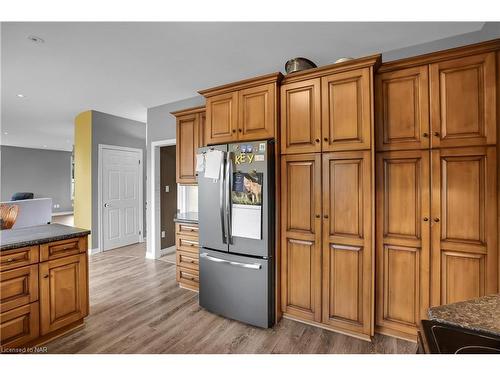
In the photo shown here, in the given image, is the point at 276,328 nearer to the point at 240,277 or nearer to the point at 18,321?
the point at 240,277

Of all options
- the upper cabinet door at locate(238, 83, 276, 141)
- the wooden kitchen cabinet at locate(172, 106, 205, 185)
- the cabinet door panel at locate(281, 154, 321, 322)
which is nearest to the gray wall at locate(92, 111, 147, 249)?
the wooden kitchen cabinet at locate(172, 106, 205, 185)

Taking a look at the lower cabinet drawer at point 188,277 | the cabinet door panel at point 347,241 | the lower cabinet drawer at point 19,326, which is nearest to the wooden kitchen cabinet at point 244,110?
the cabinet door panel at point 347,241

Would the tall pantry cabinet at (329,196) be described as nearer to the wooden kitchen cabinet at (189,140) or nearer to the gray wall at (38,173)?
the wooden kitchen cabinet at (189,140)

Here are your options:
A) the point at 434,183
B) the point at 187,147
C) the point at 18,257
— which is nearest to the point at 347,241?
the point at 434,183

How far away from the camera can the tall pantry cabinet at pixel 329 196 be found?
2002mm

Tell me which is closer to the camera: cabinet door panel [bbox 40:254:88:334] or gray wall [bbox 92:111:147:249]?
cabinet door panel [bbox 40:254:88:334]

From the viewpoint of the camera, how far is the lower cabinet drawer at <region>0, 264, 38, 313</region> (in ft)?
5.71

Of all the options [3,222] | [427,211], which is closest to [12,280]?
[3,222]

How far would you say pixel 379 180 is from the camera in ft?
6.93

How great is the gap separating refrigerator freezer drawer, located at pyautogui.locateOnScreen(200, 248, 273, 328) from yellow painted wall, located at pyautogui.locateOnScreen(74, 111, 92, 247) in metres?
3.24

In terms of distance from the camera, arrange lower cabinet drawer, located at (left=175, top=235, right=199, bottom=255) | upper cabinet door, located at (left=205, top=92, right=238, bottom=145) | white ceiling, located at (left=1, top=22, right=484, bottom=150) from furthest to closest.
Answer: lower cabinet drawer, located at (left=175, top=235, right=199, bottom=255) → upper cabinet door, located at (left=205, top=92, right=238, bottom=145) → white ceiling, located at (left=1, top=22, right=484, bottom=150)

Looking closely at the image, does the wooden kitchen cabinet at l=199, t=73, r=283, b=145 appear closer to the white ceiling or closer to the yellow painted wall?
the white ceiling

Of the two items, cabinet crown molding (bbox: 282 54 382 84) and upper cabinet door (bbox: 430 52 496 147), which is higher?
cabinet crown molding (bbox: 282 54 382 84)

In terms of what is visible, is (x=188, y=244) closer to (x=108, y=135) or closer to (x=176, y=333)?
(x=176, y=333)
